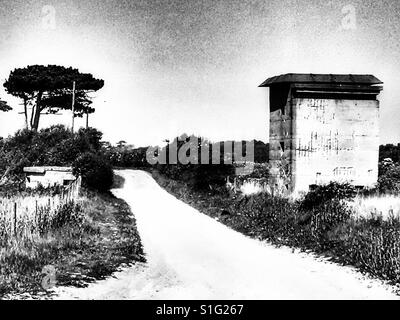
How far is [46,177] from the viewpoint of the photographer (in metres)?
19.2

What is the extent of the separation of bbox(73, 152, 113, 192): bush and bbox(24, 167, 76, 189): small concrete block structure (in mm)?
713

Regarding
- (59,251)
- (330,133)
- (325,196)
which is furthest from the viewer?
(330,133)

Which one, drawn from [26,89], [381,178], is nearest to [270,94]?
[381,178]

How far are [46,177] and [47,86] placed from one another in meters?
18.7

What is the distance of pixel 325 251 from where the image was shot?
9.48 meters

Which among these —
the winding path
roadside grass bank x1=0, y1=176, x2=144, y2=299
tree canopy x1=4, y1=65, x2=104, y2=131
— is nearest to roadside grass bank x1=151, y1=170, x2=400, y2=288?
the winding path

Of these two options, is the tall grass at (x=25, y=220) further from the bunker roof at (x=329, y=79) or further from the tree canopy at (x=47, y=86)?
the tree canopy at (x=47, y=86)

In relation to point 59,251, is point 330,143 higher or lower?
higher

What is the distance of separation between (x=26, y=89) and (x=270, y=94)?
24.6 metres

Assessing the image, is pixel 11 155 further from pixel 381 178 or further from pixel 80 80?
pixel 381 178

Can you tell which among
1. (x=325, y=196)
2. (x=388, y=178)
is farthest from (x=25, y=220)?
(x=388, y=178)

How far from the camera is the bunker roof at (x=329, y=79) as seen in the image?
19078 mm

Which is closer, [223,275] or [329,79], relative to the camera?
[223,275]

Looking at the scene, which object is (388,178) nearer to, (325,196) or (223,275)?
(325,196)
